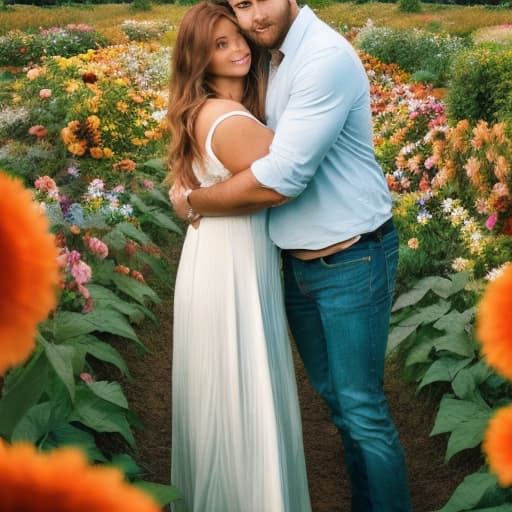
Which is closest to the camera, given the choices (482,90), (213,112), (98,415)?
(213,112)

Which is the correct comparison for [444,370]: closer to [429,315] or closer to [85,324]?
[429,315]

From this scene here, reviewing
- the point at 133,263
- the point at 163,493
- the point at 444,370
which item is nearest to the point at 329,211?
the point at 163,493

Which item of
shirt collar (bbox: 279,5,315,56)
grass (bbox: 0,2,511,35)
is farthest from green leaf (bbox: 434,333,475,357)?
grass (bbox: 0,2,511,35)

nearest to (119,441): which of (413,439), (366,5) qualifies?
(413,439)

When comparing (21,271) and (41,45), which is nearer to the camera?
Answer: (21,271)

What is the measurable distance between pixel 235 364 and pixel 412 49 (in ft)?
34.6

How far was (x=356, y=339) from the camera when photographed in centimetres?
254

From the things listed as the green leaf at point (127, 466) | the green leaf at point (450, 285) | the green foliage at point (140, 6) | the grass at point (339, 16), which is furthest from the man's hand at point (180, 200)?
the green foliage at point (140, 6)

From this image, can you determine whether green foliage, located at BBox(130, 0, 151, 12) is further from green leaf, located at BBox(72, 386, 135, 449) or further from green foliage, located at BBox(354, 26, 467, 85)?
green leaf, located at BBox(72, 386, 135, 449)

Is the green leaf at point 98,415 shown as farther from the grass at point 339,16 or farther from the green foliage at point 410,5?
the green foliage at point 410,5

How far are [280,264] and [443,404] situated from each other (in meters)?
1.03

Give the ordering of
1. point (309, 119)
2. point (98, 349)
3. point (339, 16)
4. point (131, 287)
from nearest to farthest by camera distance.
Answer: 1. point (309, 119)
2. point (98, 349)
3. point (131, 287)
4. point (339, 16)

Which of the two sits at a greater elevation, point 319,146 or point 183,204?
point 319,146

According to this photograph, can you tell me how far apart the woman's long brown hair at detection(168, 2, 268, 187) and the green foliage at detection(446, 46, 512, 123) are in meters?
3.68
